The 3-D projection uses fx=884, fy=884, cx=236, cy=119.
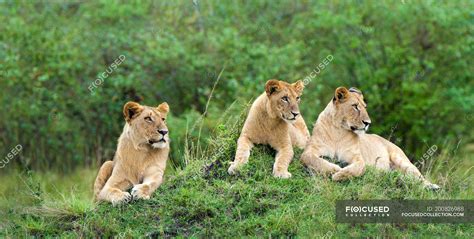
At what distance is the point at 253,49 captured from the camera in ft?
48.0

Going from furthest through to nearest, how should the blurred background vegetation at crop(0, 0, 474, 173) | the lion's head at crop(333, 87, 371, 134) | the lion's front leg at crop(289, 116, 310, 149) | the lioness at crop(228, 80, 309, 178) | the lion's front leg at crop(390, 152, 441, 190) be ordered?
the blurred background vegetation at crop(0, 0, 474, 173) → the lion's front leg at crop(289, 116, 310, 149) → the lion's front leg at crop(390, 152, 441, 190) → the lion's head at crop(333, 87, 371, 134) → the lioness at crop(228, 80, 309, 178)

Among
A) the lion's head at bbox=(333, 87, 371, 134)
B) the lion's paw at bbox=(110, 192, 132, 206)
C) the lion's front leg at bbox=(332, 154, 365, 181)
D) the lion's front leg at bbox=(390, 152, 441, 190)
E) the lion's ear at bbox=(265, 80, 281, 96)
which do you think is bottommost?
the lion's front leg at bbox=(390, 152, 441, 190)

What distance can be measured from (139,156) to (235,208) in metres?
1.05

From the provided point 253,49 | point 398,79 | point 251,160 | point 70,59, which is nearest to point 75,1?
point 70,59

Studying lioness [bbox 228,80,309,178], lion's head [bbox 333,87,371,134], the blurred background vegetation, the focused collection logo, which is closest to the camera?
the focused collection logo

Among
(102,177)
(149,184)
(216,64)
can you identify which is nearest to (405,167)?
(149,184)

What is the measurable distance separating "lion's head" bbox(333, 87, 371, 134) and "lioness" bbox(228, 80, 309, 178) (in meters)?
0.41

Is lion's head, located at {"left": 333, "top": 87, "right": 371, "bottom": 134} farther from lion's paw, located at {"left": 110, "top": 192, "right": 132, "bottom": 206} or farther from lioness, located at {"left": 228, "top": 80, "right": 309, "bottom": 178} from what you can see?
lion's paw, located at {"left": 110, "top": 192, "right": 132, "bottom": 206}

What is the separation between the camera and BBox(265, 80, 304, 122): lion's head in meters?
8.59

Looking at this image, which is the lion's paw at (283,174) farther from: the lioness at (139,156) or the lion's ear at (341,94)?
the lioness at (139,156)

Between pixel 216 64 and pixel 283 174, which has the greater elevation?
pixel 216 64

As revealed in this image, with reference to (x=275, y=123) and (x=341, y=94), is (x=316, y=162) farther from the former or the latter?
(x=341, y=94)

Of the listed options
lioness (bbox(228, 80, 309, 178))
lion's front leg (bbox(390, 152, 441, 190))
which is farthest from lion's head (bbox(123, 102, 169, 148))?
lion's front leg (bbox(390, 152, 441, 190))

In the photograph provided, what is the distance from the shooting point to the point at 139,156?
8516 millimetres
